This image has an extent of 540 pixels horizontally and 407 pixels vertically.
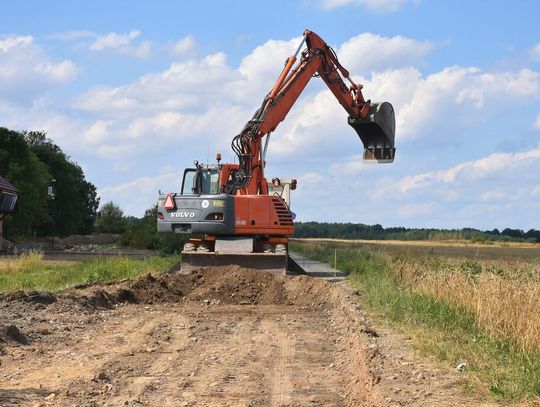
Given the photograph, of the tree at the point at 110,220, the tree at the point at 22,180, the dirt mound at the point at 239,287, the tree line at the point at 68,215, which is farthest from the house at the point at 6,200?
the tree at the point at 110,220

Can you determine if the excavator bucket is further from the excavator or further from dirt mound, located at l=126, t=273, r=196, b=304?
dirt mound, located at l=126, t=273, r=196, b=304

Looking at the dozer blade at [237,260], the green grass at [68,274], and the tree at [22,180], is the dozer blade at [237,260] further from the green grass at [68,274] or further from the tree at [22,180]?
the tree at [22,180]

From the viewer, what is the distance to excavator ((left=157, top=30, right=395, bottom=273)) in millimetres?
22578

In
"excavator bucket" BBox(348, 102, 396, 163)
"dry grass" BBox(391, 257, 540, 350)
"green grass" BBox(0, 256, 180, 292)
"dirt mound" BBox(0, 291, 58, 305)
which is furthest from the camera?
"excavator bucket" BBox(348, 102, 396, 163)

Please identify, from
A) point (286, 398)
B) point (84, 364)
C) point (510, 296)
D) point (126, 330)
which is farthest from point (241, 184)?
point (286, 398)

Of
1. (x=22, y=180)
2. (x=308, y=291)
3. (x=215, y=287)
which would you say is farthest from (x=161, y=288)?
(x=22, y=180)

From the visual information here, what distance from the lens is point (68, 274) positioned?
2636cm

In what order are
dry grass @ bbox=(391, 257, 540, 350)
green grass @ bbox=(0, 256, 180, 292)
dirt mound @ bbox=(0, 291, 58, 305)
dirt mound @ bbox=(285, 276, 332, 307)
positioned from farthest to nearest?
1. green grass @ bbox=(0, 256, 180, 292)
2. dirt mound @ bbox=(285, 276, 332, 307)
3. dirt mound @ bbox=(0, 291, 58, 305)
4. dry grass @ bbox=(391, 257, 540, 350)

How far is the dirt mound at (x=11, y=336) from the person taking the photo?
38.7 ft

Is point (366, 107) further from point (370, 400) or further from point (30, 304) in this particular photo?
point (370, 400)

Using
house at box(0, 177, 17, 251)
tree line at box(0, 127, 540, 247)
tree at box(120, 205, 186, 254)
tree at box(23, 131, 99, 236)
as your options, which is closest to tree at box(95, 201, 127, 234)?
tree line at box(0, 127, 540, 247)

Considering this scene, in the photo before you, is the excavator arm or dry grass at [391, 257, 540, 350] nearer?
dry grass at [391, 257, 540, 350]

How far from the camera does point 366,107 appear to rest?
26266 mm

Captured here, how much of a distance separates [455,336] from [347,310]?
4.40m
